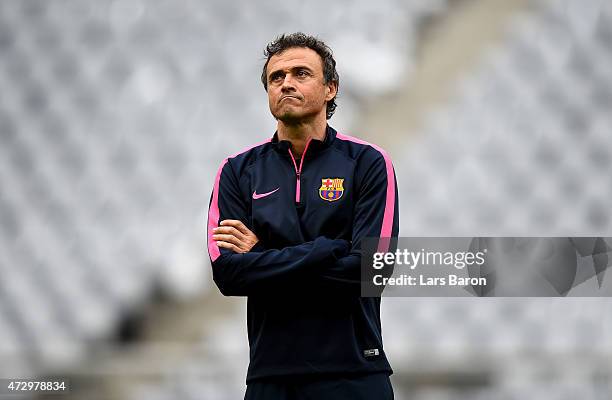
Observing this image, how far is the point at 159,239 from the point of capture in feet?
9.37

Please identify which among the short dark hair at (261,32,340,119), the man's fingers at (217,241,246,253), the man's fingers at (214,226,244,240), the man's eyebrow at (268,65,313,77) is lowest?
the man's fingers at (217,241,246,253)

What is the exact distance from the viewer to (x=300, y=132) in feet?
4.52

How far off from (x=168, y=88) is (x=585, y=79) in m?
1.29

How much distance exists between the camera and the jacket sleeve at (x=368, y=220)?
4.29 ft

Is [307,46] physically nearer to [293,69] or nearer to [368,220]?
[293,69]

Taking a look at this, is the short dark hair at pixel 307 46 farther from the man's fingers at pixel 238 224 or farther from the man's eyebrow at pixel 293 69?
the man's fingers at pixel 238 224

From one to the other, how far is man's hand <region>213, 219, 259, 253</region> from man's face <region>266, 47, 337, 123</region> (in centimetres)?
16

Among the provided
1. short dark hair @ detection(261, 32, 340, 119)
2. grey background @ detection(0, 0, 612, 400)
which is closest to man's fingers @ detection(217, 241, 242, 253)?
short dark hair @ detection(261, 32, 340, 119)

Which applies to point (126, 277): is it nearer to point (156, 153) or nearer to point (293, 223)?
point (156, 153)

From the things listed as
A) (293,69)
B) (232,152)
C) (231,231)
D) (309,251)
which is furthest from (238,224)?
(232,152)

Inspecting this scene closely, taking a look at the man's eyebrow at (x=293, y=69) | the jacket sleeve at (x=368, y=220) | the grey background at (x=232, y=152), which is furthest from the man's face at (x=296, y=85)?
the grey background at (x=232, y=152)

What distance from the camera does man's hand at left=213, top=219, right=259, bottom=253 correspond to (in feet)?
4.43

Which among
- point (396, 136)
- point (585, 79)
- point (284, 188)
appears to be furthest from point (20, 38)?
point (284, 188)

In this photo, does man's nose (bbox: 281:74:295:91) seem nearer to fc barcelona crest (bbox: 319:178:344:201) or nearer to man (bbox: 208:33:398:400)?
man (bbox: 208:33:398:400)
